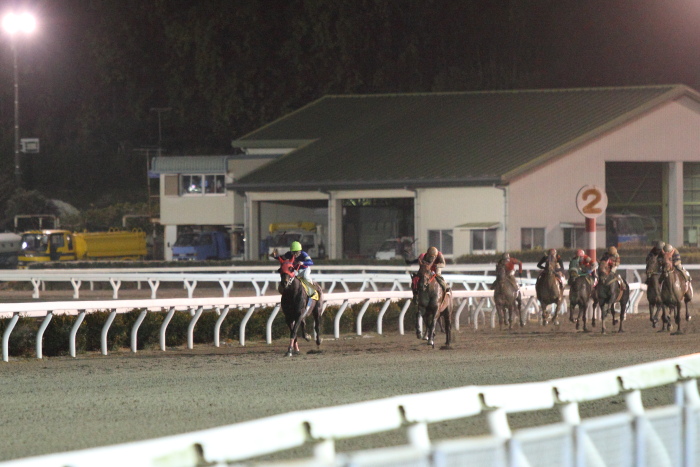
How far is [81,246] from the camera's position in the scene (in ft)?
150

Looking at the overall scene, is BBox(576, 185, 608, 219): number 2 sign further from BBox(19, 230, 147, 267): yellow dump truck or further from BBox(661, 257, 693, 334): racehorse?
BBox(19, 230, 147, 267): yellow dump truck

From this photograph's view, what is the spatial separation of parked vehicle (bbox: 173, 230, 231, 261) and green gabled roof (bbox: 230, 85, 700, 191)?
3.61 meters

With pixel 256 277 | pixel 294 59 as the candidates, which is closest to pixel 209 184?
pixel 294 59

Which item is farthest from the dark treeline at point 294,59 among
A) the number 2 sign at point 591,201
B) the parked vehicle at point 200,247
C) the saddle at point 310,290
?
the saddle at point 310,290

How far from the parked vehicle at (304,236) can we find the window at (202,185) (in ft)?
13.9

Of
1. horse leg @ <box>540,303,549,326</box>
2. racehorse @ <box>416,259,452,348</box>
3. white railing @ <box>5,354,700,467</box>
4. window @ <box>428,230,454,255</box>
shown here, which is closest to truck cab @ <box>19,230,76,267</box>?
window @ <box>428,230,454,255</box>

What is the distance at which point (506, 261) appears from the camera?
58.0 ft

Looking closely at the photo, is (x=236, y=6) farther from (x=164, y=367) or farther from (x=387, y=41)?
(x=164, y=367)

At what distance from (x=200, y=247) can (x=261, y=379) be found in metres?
32.5

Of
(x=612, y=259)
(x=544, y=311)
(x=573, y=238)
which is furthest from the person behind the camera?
(x=573, y=238)

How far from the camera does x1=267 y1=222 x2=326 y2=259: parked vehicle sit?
1556 inches

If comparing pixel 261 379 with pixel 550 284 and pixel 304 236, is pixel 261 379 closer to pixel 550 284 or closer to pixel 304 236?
pixel 550 284

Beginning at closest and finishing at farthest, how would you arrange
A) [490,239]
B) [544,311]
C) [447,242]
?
[544,311], [490,239], [447,242]

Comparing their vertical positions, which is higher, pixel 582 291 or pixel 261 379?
pixel 582 291
